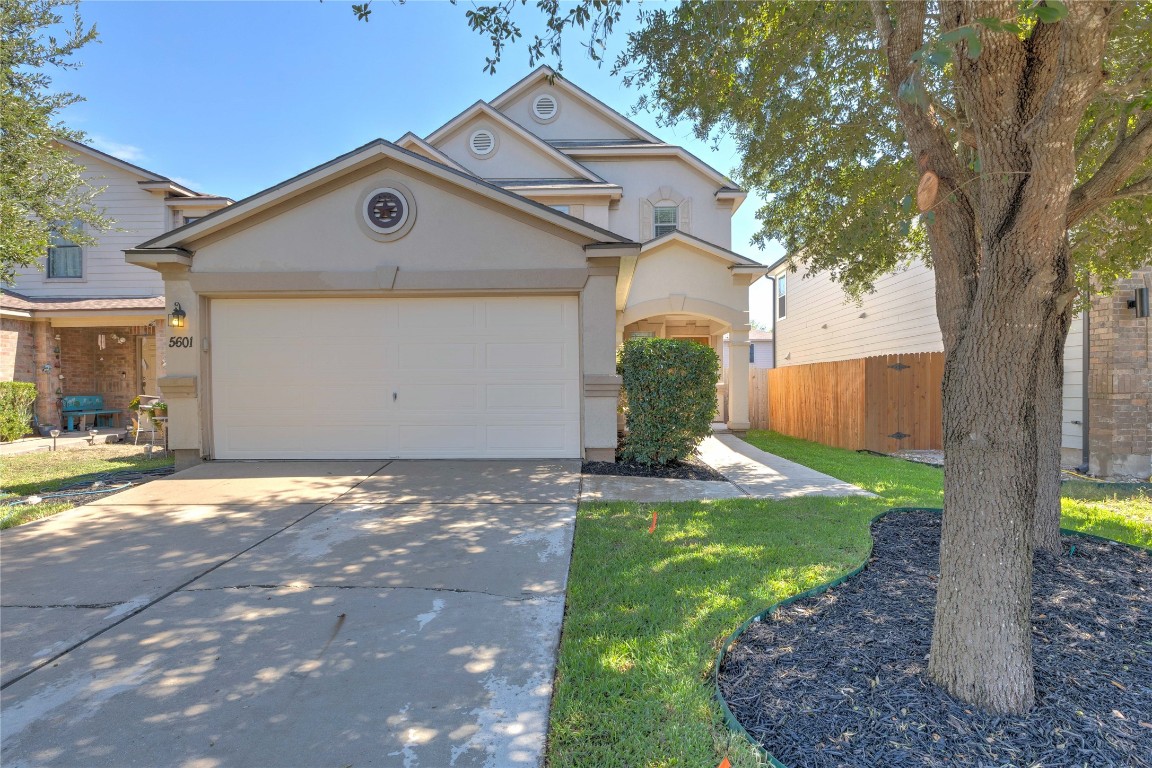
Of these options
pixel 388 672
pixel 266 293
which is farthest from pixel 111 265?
pixel 388 672

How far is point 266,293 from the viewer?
8570 mm

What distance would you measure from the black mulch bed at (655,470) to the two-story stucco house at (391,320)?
0.34m

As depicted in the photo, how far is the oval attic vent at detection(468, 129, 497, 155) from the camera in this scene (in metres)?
15.0

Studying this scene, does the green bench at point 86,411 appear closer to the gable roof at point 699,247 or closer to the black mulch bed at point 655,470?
the black mulch bed at point 655,470

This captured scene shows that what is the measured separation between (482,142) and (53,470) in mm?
11578

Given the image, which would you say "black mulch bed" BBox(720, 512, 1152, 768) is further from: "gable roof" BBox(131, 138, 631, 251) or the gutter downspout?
the gutter downspout

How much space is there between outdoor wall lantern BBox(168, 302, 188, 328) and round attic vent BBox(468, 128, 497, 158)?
894 centimetres

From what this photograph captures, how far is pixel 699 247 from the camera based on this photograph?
13516 mm

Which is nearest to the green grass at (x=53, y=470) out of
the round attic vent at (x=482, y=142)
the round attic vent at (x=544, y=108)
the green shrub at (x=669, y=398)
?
the green shrub at (x=669, y=398)

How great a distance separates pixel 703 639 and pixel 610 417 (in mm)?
5541

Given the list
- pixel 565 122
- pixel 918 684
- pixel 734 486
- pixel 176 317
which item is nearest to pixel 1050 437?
pixel 918 684

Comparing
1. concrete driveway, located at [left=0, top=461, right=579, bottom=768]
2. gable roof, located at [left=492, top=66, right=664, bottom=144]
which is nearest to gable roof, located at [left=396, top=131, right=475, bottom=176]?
gable roof, located at [left=492, top=66, right=664, bottom=144]

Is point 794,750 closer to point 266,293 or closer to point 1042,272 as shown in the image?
point 1042,272

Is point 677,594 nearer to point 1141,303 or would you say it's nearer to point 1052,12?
point 1052,12
